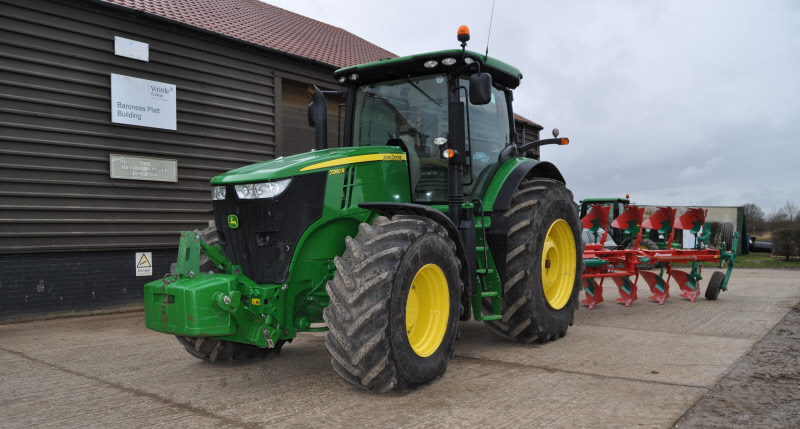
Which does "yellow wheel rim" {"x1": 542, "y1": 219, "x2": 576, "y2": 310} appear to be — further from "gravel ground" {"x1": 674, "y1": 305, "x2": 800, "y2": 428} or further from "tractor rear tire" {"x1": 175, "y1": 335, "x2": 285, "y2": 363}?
"tractor rear tire" {"x1": 175, "y1": 335, "x2": 285, "y2": 363}

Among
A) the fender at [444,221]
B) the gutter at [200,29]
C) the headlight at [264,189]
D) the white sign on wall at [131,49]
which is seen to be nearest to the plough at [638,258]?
the fender at [444,221]

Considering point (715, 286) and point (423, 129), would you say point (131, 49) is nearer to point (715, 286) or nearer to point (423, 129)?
point (423, 129)

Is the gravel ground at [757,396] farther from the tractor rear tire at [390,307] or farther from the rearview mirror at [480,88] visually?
the rearview mirror at [480,88]

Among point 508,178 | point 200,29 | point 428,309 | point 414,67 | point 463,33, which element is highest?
point 200,29

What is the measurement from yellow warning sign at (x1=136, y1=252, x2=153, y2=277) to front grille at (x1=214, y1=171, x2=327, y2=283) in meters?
5.22

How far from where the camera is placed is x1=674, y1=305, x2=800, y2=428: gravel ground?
334 cm

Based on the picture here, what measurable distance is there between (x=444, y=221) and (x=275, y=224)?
48.5 inches

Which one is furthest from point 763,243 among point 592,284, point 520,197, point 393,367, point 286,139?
point 393,367

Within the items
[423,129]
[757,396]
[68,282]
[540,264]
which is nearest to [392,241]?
[423,129]

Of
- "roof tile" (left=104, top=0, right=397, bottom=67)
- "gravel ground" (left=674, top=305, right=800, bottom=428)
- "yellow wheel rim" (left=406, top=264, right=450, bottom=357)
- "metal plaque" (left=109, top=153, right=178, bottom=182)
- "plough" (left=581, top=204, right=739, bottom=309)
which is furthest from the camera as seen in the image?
"roof tile" (left=104, top=0, right=397, bottom=67)

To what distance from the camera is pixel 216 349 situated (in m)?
4.68

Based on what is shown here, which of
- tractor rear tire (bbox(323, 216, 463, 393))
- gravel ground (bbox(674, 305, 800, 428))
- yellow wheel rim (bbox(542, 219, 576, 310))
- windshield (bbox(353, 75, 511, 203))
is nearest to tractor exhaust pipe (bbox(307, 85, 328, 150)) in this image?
windshield (bbox(353, 75, 511, 203))

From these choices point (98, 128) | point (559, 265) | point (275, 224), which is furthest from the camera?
point (98, 128)

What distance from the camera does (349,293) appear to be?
141 inches
